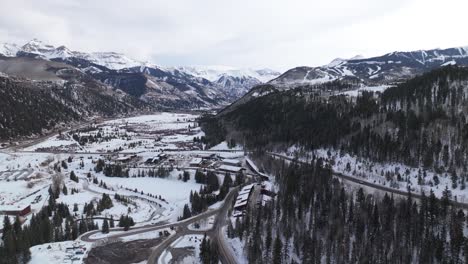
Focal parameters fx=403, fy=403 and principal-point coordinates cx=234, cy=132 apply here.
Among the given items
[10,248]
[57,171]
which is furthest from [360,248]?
[57,171]

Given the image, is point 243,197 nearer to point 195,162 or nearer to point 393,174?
point 393,174

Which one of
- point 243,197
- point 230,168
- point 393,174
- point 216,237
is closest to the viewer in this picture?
point 216,237

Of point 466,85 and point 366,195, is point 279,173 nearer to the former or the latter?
point 366,195

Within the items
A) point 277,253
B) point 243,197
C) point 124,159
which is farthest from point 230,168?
point 277,253

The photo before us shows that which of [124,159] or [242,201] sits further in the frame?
[124,159]

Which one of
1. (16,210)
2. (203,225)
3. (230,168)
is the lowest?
(203,225)
